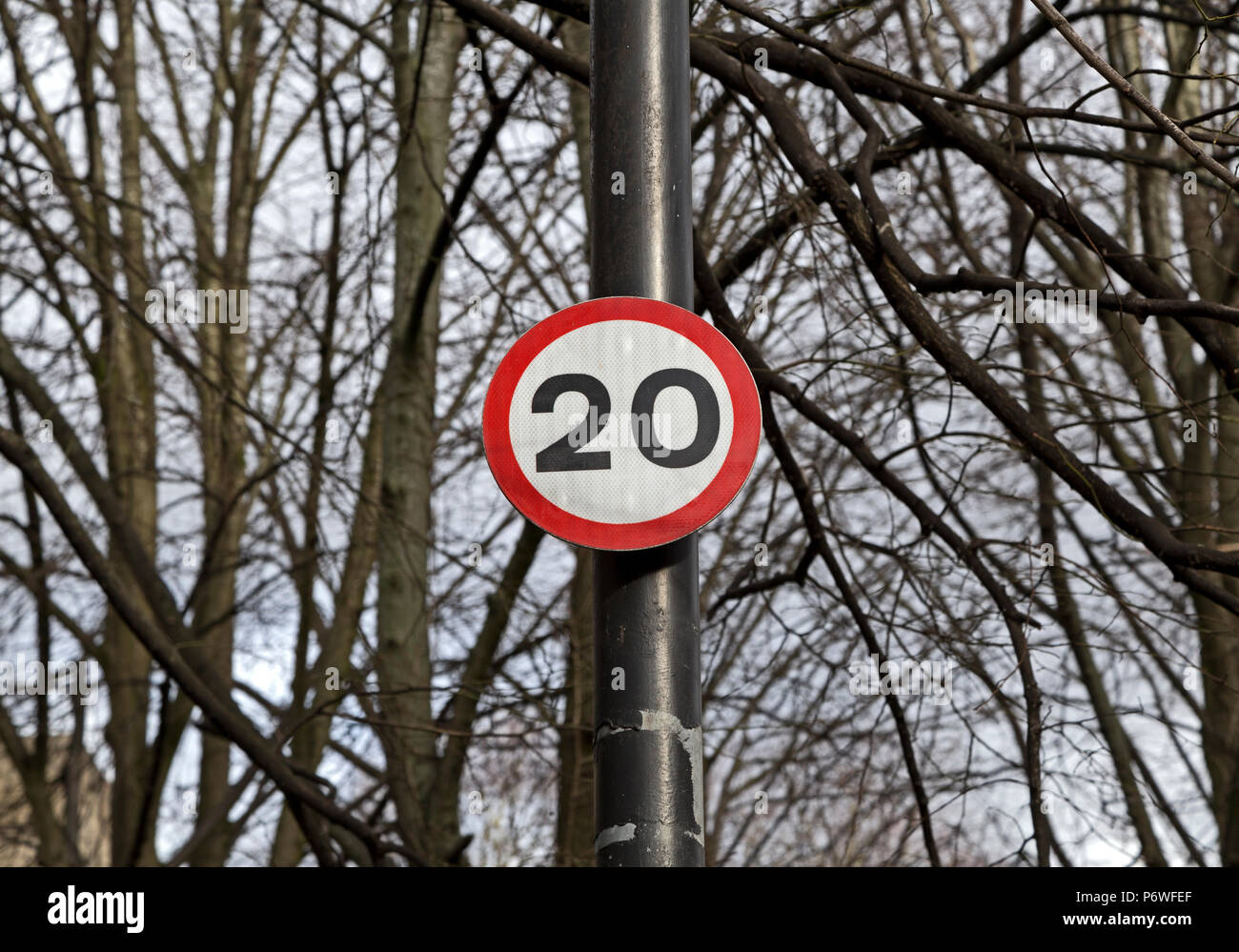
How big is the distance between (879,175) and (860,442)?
7.93 feet

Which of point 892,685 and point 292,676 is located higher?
point 292,676

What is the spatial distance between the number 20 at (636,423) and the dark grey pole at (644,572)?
6.9 inches

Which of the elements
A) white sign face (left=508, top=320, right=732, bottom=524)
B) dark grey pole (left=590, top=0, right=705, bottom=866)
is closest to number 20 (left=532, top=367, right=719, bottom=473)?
white sign face (left=508, top=320, right=732, bottom=524)

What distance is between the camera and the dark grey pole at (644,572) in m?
2.36

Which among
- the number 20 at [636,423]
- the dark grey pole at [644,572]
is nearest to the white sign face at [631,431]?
the number 20 at [636,423]

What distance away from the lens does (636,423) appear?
242 cm

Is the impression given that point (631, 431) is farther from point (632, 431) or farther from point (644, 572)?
point (644, 572)

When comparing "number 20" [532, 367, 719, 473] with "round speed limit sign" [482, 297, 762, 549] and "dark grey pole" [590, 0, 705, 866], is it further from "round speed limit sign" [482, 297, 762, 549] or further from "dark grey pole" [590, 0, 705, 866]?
"dark grey pole" [590, 0, 705, 866]

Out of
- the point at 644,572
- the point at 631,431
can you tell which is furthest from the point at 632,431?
the point at 644,572

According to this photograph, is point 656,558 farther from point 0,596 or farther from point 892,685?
point 0,596

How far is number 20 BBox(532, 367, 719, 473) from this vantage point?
7.91 ft

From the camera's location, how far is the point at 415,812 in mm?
6434
